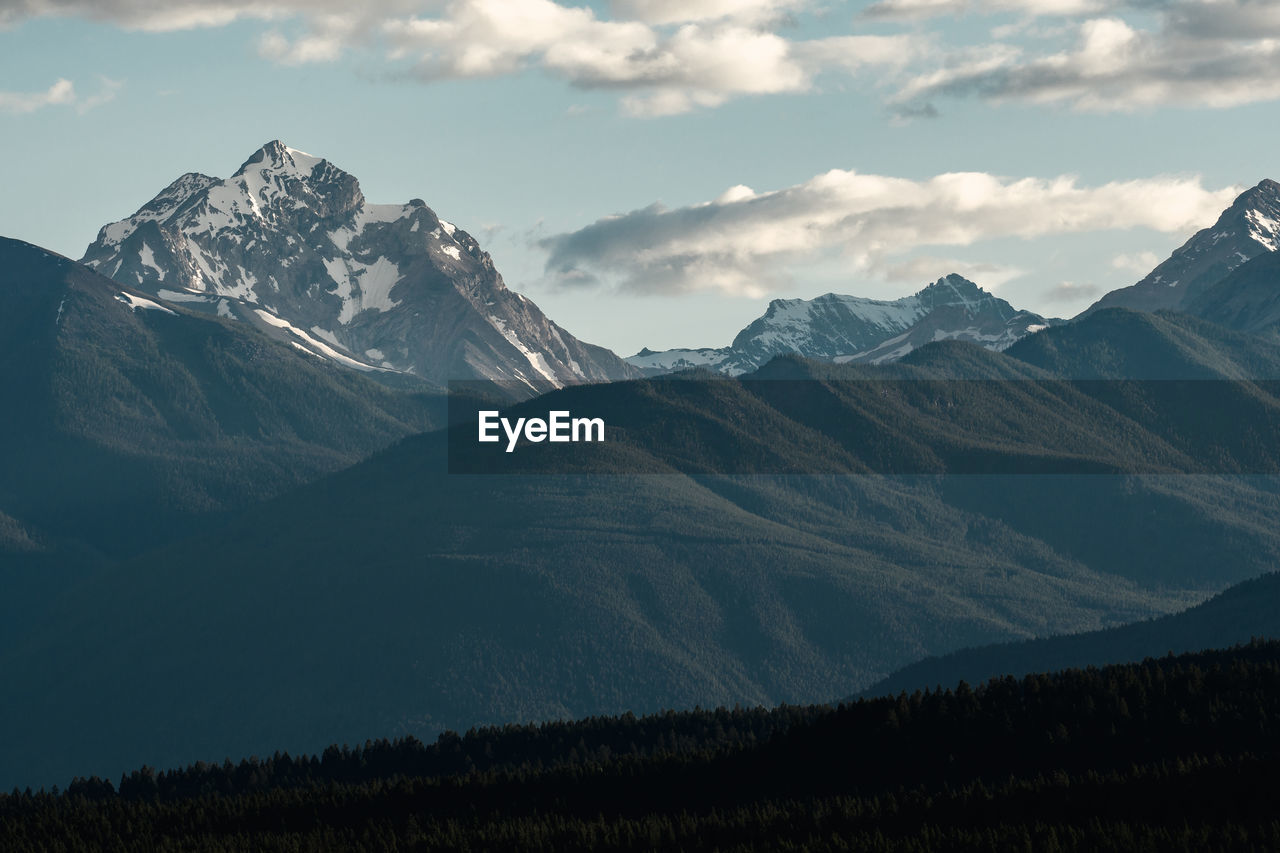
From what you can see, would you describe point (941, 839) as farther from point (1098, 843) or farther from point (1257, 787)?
point (1257, 787)

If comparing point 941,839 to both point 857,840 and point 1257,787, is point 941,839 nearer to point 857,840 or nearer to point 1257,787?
point 857,840

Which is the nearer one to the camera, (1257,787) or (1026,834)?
(1026,834)

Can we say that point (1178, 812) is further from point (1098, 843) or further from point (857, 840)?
point (857, 840)

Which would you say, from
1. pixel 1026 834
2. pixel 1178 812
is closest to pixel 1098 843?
pixel 1026 834

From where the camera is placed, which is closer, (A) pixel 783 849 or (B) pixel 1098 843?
(B) pixel 1098 843

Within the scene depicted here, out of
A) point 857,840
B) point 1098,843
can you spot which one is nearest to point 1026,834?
point 1098,843

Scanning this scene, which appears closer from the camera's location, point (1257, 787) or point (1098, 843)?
point (1098, 843)

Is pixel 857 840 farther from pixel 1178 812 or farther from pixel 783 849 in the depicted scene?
pixel 1178 812

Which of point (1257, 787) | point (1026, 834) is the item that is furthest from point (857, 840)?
point (1257, 787)
